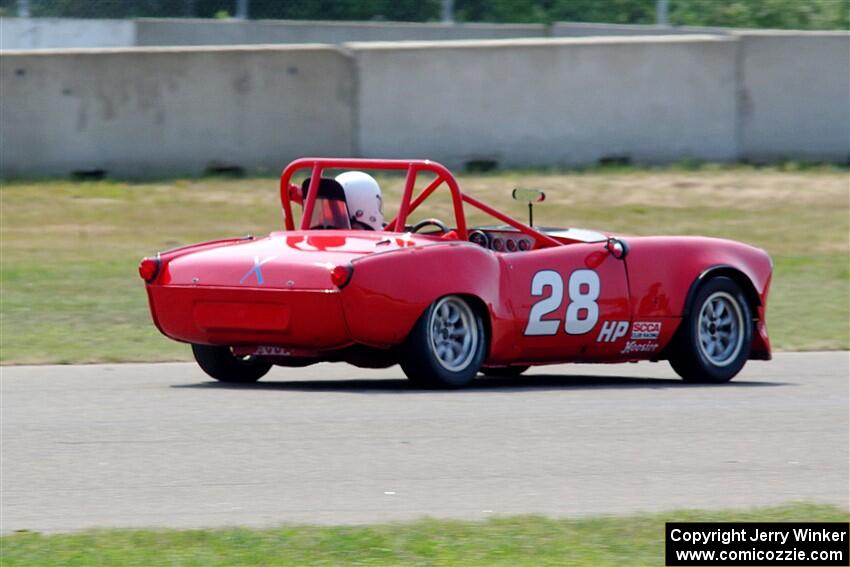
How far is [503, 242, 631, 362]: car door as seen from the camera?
877cm

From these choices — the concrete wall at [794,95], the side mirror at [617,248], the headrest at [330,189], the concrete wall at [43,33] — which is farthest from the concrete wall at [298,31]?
the side mirror at [617,248]

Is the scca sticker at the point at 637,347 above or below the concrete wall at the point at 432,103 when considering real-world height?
below

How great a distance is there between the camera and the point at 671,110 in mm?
18656

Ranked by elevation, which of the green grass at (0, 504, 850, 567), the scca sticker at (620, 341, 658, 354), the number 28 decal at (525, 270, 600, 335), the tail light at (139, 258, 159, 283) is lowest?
the scca sticker at (620, 341, 658, 354)

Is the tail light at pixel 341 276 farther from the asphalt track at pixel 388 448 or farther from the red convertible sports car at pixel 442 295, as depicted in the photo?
the asphalt track at pixel 388 448

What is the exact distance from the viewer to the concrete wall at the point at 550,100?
1786cm

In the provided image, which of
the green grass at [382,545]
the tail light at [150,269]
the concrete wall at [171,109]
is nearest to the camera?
the green grass at [382,545]

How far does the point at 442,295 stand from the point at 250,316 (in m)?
0.98

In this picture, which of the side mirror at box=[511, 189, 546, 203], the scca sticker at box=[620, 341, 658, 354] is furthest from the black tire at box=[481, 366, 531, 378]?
the side mirror at box=[511, 189, 546, 203]

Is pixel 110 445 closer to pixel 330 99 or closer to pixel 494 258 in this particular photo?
pixel 494 258

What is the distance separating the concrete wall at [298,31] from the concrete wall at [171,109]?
4301 mm

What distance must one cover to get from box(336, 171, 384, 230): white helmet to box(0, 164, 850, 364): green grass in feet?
10.0

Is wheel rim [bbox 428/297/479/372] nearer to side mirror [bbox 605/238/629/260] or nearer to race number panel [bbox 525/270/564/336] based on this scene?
race number panel [bbox 525/270/564/336]

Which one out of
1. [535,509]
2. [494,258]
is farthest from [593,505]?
[494,258]
